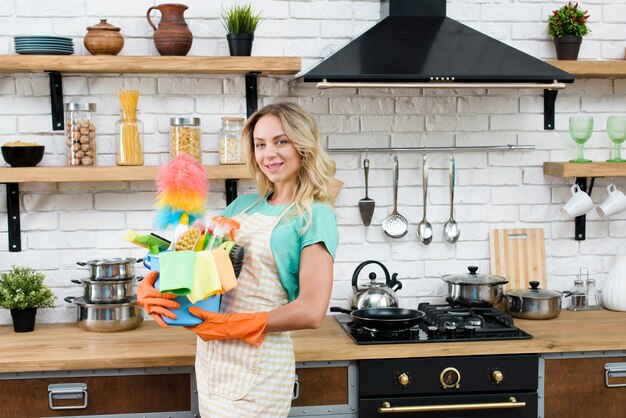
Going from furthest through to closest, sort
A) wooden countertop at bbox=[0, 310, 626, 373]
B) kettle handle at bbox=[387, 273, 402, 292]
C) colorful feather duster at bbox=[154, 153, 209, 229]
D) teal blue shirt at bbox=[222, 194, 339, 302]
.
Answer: kettle handle at bbox=[387, 273, 402, 292]
wooden countertop at bbox=[0, 310, 626, 373]
teal blue shirt at bbox=[222, 194, 339, 302]
colorful feather duster at bbox=[154, 153, 209, 229]

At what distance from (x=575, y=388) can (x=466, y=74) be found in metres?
1.20

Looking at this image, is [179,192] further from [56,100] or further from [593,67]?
[593,67]

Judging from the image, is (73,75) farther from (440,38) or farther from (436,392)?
(436,392)

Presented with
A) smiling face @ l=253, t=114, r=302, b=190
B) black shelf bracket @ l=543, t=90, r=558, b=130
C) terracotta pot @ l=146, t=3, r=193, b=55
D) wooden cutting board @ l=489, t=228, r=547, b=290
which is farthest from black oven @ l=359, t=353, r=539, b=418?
terracotta pot @ l=146, t=3, r=193, b=55

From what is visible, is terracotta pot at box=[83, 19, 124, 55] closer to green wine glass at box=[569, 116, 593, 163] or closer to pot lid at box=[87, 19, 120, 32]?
pot lid at box=[87, 19, 120, 32]

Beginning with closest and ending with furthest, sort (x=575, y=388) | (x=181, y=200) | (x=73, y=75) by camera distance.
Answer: (x=181, y=200) → (x=575, y=388) → (x=73, y=75)

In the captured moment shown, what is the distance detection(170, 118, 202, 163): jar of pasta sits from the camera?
3236 mm

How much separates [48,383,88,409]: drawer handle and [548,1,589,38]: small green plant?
2.35 m

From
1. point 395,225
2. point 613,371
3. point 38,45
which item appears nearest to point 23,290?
point 38,45

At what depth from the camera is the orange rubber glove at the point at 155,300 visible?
2.26m

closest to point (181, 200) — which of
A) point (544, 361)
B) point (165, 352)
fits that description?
point (165, 352)

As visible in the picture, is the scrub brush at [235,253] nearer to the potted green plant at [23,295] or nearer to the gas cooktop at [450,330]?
the gas cooktop at [450,330]

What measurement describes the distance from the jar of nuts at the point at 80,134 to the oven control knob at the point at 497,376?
1.71 m

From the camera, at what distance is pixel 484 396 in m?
2.93
